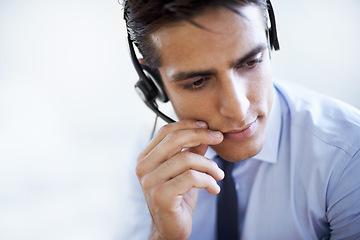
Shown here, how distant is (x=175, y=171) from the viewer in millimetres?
1019

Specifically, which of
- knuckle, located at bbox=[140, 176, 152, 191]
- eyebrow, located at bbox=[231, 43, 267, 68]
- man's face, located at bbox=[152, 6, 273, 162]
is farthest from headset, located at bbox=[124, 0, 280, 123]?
knuckle, located at bbox=[140, 176, 152, 191]

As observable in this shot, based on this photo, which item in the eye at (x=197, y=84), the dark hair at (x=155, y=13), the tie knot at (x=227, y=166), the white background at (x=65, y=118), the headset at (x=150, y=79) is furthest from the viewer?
the white background at (x=65, y=118)

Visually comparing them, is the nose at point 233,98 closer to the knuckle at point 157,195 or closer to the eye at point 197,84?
the eye at point 197,84

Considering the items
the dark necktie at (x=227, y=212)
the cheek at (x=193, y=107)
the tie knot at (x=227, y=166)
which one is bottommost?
the dark necktie at (x=227, y=212)

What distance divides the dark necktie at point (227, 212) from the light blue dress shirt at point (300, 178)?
0.06 metres

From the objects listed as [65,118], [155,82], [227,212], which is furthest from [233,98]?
[65,118]

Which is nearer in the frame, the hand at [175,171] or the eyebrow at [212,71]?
the eyebrow at [212,71]

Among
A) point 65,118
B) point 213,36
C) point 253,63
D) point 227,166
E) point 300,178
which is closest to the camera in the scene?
point 213,36

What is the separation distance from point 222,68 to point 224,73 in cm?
2

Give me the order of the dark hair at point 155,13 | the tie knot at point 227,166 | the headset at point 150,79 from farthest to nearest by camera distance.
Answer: the tie knot at point 227,166 < the headset at point 150,79 < the dark hair at point 155,13

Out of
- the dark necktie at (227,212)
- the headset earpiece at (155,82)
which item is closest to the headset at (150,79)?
the headset earpiece at (155,82)

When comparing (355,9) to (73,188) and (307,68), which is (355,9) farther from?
(73,188)

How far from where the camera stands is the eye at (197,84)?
3.18 ft

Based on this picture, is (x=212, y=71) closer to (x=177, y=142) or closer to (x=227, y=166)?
(x=177, y=142)
